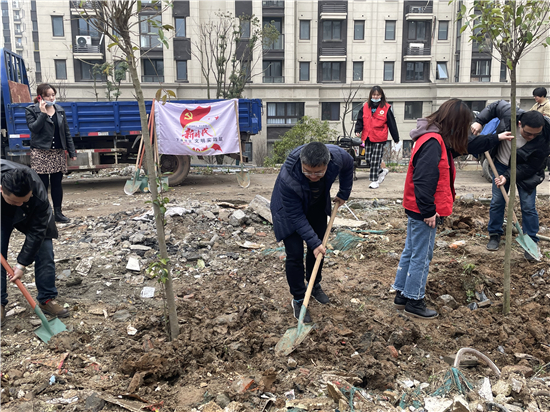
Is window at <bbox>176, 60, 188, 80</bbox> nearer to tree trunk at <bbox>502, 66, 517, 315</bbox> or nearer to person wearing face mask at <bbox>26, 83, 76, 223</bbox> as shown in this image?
person wearing face mask at <bbox>26, 83, 76, 223</bbox>

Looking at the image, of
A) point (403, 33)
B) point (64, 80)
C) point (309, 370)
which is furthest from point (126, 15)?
point (403, 33)

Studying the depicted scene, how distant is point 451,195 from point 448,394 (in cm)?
153

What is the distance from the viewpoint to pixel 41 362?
2.93 m

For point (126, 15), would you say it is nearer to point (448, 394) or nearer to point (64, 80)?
point (448, 394)

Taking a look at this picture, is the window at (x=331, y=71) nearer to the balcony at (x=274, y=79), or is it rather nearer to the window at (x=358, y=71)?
the window at (x=358, y=71)

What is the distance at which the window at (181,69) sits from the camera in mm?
26406

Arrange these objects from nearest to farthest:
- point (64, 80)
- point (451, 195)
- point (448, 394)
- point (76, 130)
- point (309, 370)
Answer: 1. point (448, 394)
2. point (309, 370)
3. point (451, 195)
4. point (76, 130)
5. point (64, 80)

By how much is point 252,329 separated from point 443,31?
30.6 metres

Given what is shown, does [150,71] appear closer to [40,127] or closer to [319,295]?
[40,127]

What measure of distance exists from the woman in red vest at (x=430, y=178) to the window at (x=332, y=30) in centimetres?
2681

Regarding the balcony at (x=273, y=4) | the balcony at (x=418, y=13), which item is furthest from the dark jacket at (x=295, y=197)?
the balcony at (x=418, y=13)

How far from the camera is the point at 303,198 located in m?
3.30

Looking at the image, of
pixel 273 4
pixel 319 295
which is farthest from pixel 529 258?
pixel 273 4

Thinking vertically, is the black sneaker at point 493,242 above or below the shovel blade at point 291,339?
above
